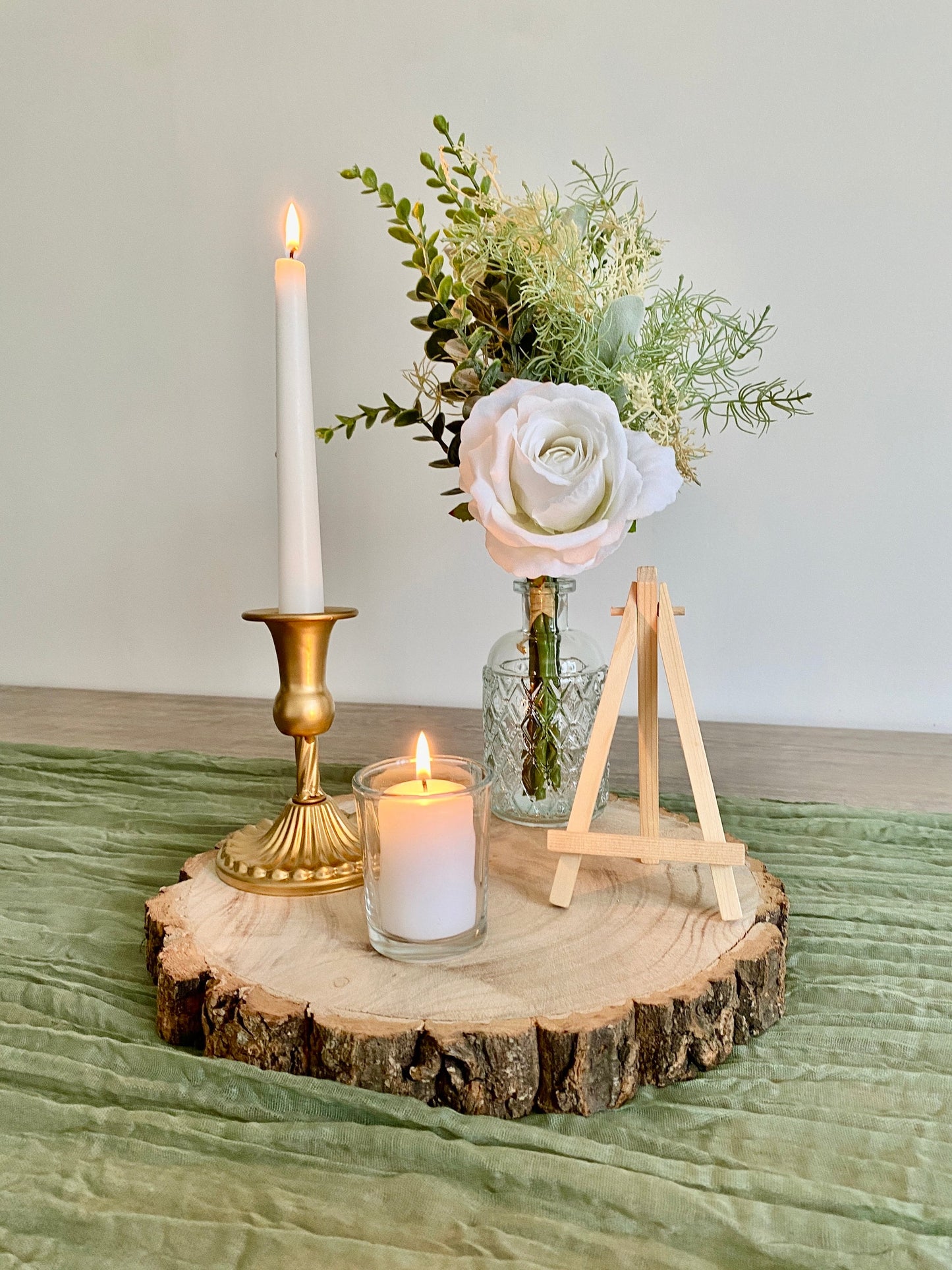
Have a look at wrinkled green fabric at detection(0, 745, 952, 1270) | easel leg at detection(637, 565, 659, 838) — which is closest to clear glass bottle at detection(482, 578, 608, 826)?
easel leg at detection(637, 565, 659, 838)

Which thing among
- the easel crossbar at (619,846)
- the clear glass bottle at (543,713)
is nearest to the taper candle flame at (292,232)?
the clear glass bottle at (543,713)

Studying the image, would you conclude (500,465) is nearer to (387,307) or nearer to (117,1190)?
(117,1190)

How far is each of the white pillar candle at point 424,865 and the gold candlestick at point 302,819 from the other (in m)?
0.12

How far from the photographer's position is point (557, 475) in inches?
23.7

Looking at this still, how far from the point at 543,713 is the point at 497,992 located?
12.1 inches

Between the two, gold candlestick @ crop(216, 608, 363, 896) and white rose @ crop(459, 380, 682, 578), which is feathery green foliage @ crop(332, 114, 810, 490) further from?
gold candlestick @ crop(216, 608, 363, 896)

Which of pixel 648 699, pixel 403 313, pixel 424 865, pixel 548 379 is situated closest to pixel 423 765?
pixel 424 865

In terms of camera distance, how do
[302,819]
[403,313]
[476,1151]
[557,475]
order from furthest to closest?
[403,313] < [302,819] < [557,475] < [476,1151]

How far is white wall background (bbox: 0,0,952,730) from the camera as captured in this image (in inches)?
44.8

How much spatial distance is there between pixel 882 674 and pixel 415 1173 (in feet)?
3.11

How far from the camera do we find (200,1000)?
559 mm

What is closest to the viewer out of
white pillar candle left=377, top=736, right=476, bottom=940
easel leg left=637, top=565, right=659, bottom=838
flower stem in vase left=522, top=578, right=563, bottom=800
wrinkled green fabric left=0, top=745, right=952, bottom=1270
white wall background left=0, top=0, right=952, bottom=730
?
wrinkled green fabric left=0, top=745, right=952, bottom=1270

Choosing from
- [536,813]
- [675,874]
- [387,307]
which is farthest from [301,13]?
[675,874]

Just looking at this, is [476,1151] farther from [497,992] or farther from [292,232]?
[292,232]
